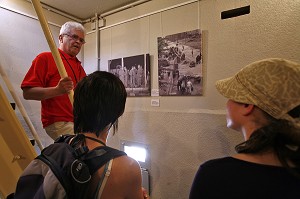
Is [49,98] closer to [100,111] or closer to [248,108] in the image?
[100,111]

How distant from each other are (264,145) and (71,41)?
1489 mm

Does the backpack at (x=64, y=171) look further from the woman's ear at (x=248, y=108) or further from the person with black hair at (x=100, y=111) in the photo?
the woman's ear at (x=248, y=108)

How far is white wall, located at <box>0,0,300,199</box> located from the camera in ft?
4.76

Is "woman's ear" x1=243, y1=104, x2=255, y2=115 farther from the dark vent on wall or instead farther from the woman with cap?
the dark vent on wall

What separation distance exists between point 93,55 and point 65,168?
2125 millimetres

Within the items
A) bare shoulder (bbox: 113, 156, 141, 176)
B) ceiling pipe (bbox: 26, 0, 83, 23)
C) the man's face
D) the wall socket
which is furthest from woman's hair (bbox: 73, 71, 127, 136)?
ceiling pipe (bbox: 26, 0, 83, 23)

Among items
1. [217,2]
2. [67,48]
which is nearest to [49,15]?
[67,48]

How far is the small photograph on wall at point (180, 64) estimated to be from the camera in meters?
1.70

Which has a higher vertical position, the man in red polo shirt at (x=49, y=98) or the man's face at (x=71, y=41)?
the man's face at (x=71, y=41)

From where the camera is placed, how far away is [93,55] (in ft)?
8.19

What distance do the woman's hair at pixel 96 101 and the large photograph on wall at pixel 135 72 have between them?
129 cm

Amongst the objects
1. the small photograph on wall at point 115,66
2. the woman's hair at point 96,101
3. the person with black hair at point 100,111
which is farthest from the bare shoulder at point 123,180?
the small photograph on wall at point 115,66

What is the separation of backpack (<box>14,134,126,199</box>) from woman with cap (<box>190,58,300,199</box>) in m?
0.30

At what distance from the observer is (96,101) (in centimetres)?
70
